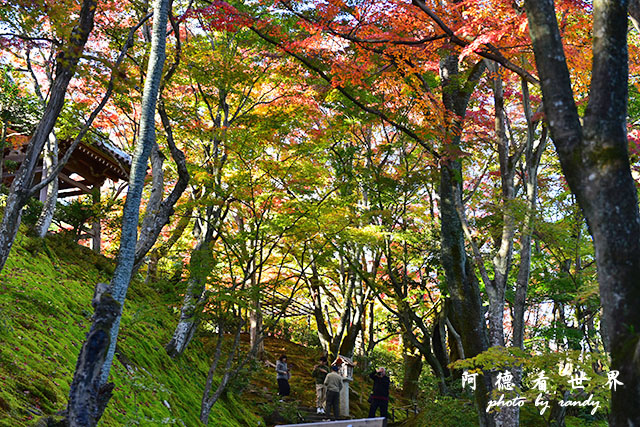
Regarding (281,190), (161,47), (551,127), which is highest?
(281,190)

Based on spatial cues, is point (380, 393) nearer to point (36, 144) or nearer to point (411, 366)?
point (411, 366)

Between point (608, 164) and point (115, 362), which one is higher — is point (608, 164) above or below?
above

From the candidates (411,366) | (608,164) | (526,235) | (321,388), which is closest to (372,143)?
(321,388)

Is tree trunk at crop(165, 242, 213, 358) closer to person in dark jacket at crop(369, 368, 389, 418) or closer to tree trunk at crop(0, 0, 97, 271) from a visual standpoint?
tree trunk at crop(0, 0, 97, 271)

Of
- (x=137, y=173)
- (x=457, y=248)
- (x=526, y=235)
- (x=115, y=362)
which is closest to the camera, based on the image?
(x=137, y=173)

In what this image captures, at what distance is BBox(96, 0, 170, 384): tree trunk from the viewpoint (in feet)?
15.3

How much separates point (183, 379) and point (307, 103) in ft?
22.4

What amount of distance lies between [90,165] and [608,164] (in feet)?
Result: 45.4

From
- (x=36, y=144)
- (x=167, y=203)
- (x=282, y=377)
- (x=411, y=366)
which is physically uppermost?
(x=36, y=144)

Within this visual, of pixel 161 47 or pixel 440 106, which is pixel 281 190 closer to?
pixel 440 106

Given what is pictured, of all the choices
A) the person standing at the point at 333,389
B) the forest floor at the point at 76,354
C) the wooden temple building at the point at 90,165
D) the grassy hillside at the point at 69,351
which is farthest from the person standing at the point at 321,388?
the wooden temple building at the point at 90,165

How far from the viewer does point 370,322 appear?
17406 millimetres

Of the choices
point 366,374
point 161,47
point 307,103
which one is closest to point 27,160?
point 161,47

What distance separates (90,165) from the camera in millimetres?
14406
